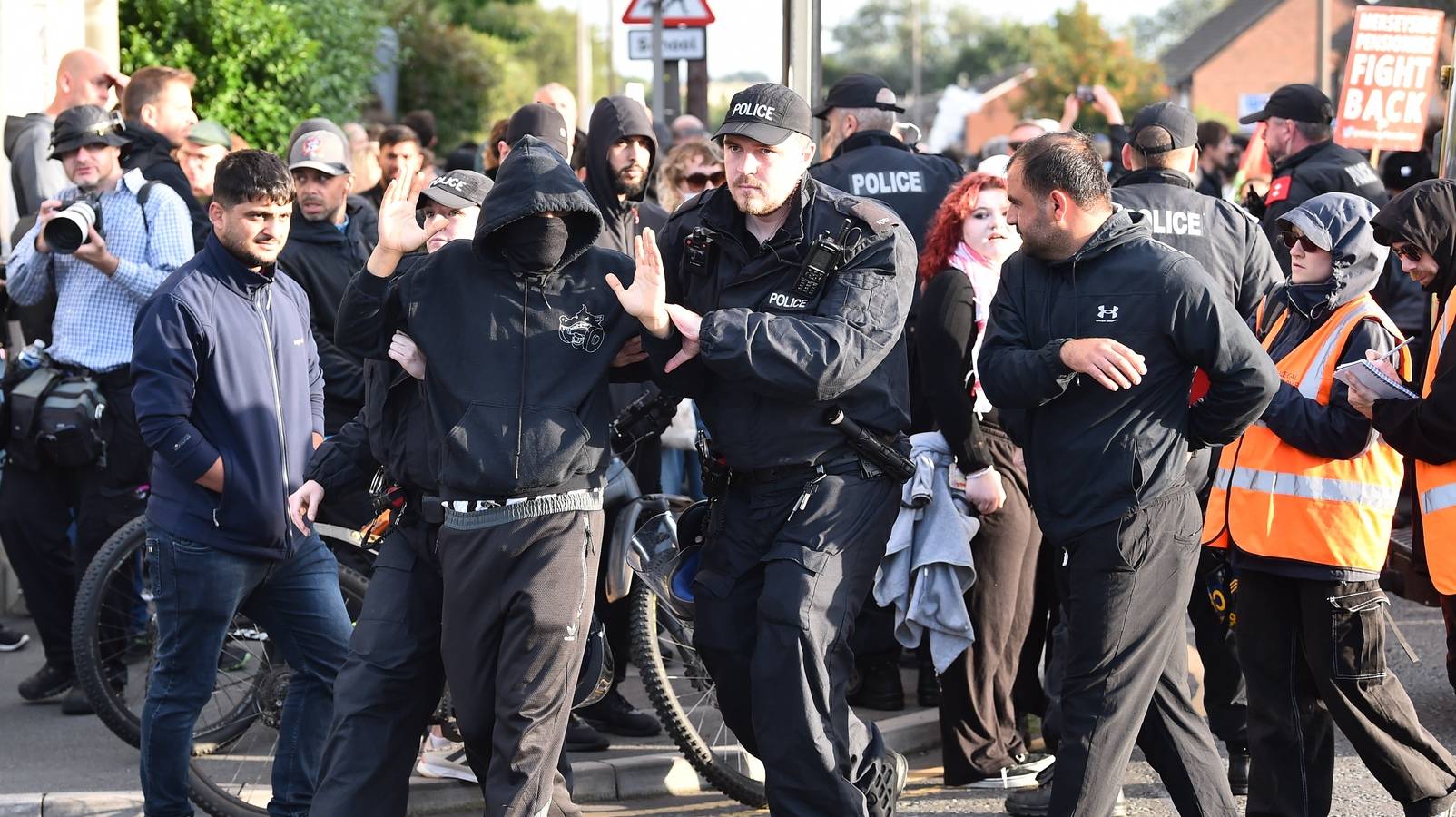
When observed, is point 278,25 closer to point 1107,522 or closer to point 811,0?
point 811,0

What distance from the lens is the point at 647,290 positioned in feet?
14.0

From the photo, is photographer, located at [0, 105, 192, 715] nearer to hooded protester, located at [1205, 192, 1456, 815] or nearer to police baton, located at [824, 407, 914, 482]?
police baton, located at [824, 407, 914, 482]

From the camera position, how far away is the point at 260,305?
5.01 metres

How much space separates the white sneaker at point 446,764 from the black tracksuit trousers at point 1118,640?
2107 millimetres

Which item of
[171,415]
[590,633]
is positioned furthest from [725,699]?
[171,415]

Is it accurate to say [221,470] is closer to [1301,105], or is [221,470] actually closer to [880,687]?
[880,687]

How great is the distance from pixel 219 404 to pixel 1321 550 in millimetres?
3276

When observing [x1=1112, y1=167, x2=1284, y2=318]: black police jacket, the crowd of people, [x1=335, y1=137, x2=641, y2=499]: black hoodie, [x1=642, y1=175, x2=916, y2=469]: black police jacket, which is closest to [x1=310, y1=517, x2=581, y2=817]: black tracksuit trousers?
the crowd of people

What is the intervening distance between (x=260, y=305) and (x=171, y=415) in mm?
447

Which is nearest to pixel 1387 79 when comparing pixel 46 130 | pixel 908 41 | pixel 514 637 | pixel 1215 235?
pixel 1215 235

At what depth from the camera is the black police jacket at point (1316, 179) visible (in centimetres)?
774

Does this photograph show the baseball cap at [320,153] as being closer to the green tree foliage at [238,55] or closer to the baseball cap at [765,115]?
the baseball cap at [765,115]

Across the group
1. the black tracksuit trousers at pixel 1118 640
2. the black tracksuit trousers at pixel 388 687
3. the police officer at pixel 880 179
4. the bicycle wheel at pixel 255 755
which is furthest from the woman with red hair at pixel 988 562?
the bicycle wheel at pixel 255 755

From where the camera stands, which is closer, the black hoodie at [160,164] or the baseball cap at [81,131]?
the baseball cap at [81,131]
